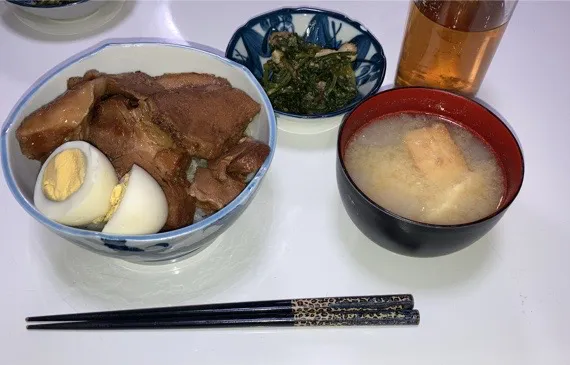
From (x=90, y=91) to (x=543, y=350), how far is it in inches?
43.4

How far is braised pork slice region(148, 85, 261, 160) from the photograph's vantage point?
4.03 ft

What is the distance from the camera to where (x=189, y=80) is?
1.35m

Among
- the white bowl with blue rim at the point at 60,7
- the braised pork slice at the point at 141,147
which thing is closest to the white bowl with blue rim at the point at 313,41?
the braised pork slice at the point at 141,147

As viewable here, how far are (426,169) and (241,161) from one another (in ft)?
1.35

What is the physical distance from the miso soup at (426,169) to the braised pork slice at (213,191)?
0.26 metres

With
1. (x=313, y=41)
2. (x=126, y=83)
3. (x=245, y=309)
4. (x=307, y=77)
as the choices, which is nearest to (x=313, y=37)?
(x=313, y=41)

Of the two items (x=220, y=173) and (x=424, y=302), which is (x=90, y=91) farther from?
(x=424, y=302)

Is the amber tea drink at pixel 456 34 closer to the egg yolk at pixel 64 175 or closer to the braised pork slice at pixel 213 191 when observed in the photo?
the braised pork slice at pixel 213 191

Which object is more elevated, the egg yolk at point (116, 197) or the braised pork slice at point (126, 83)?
the braised pork slice at point (126, 83)

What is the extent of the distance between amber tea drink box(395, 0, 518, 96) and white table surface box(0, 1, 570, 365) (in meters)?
0.26

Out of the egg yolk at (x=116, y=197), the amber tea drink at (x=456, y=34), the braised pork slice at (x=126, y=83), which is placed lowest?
the egg yolk at (x=116, y=197)

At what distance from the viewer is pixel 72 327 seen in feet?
3.55

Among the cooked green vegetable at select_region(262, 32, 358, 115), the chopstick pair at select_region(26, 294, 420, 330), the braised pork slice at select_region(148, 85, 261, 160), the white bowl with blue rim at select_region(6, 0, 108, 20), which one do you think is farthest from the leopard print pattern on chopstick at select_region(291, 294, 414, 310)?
the white bowl with blue rim at select_region(6, 0, 108, 20)

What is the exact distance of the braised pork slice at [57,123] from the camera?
1.14 m
